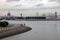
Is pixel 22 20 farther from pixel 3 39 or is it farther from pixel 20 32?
pixel 3 39

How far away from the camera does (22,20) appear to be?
10875 mm

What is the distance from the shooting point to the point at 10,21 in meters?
10.7

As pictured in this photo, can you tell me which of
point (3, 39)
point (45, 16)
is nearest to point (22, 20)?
point (45, 16)

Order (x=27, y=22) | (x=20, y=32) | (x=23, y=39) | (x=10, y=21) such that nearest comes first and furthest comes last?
1. (x=23, y=39)
2. (x=20, y=32)
3. (x=10, y=21)
4. (x=27, y=22)

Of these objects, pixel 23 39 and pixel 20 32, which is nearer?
pixel 23 39

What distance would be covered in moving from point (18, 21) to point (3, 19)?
3.72 feet

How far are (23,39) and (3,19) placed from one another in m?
3.07

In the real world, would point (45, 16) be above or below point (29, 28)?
above

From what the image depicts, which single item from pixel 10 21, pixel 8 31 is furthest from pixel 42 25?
pixel 8 31

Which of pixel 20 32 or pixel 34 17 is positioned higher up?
pixel 34 17

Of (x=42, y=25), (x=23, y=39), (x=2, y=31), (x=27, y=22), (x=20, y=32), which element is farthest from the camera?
(x=42, y=25)

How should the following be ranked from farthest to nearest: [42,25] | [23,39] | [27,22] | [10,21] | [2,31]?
[42,25]
[27,22]
[10,21]
[2,31]
[23,39]

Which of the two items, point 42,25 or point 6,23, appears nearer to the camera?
point 6,23

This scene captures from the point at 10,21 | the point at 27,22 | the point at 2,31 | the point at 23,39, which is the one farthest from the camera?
the point at 27,22
